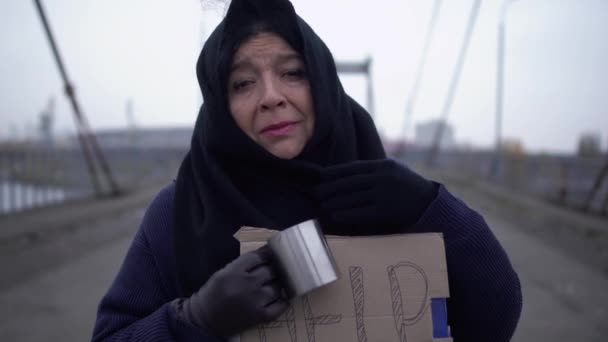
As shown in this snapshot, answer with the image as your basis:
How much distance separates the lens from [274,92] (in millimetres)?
1277

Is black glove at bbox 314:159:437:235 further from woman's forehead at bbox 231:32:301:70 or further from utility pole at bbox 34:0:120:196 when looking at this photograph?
utility pole at bbox 34:0:120:196

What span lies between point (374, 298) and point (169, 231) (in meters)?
0.65

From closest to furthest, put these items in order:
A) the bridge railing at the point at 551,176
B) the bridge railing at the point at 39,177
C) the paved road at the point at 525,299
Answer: the paved road at the point at 525,299 < the bridge railing at the point at 39,177 < the bridge railing at the point at 551,176

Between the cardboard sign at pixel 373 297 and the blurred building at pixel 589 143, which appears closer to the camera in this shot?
the cardboard sign at pixel 373 297

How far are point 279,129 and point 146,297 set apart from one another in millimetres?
601

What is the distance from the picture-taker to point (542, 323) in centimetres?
320

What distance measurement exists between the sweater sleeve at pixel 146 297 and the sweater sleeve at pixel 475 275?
0.65 metres

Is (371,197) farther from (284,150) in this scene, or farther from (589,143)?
(589,143)

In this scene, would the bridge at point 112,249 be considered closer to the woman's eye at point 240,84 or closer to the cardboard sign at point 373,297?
the cardboard sign at point 373,297

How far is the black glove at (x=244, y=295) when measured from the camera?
973 millimetres

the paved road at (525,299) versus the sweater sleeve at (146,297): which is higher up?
the sweater sleeve at (146,297)

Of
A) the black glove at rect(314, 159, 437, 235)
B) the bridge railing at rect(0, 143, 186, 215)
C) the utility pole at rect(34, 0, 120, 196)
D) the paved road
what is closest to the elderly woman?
the black glove at rect(314, 159, 437, 235)

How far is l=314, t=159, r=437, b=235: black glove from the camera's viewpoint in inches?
43.1

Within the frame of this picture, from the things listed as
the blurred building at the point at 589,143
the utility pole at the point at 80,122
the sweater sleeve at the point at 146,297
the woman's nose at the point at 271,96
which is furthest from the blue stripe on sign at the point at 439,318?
the blurred building at the point at 589,143
